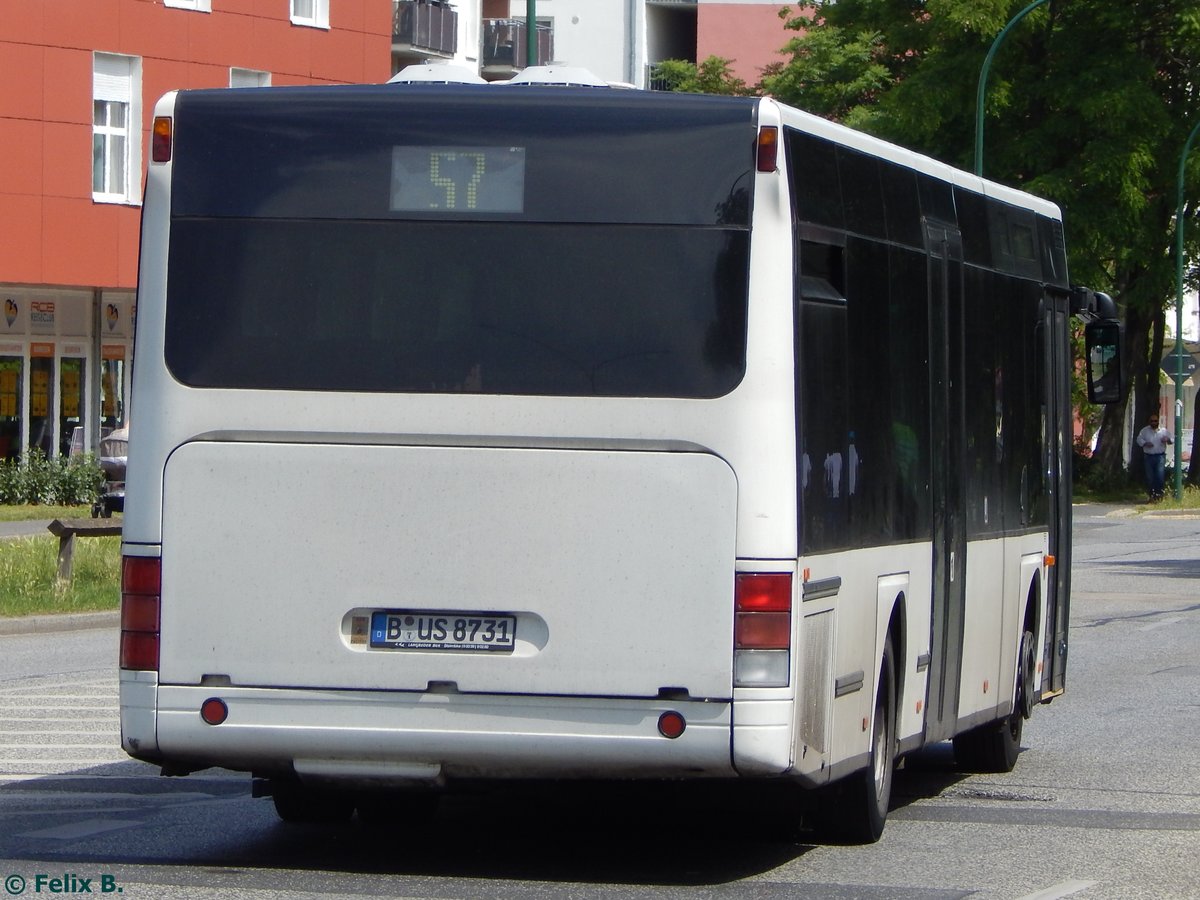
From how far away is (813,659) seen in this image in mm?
8031

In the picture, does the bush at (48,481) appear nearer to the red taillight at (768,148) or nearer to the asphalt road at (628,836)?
the asphalt road at (628,836)

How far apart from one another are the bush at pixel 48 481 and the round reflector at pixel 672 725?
3282 centimetres

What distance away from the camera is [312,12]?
46.0m

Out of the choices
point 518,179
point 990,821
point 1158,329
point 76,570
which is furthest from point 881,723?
point 1158,329

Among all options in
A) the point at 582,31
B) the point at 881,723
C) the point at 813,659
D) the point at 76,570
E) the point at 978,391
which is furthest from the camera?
the point at 582,31

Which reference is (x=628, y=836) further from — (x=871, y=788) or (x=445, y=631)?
(x=445, y=631)

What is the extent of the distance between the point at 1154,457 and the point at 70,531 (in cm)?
3111

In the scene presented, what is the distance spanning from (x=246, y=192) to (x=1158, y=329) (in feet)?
158

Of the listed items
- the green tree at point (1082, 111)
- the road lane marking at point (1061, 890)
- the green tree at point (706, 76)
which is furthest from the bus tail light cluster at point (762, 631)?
the green tree at point (706, 76)

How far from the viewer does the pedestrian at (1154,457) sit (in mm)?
47719

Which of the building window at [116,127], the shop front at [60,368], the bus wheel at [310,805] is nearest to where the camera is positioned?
the bus wheel at [310,805]

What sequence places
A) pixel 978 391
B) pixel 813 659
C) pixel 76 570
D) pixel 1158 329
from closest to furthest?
→ pixel 813 659
pixel 978 391
pixel 76 570
pixel 1158 329

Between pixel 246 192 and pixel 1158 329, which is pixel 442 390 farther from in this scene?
pixel 1158 329

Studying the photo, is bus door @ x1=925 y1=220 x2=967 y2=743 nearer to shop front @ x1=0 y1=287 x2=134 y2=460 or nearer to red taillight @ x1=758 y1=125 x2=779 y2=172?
red taillight @ x1=758 y1=125 x2=779 y2=172
